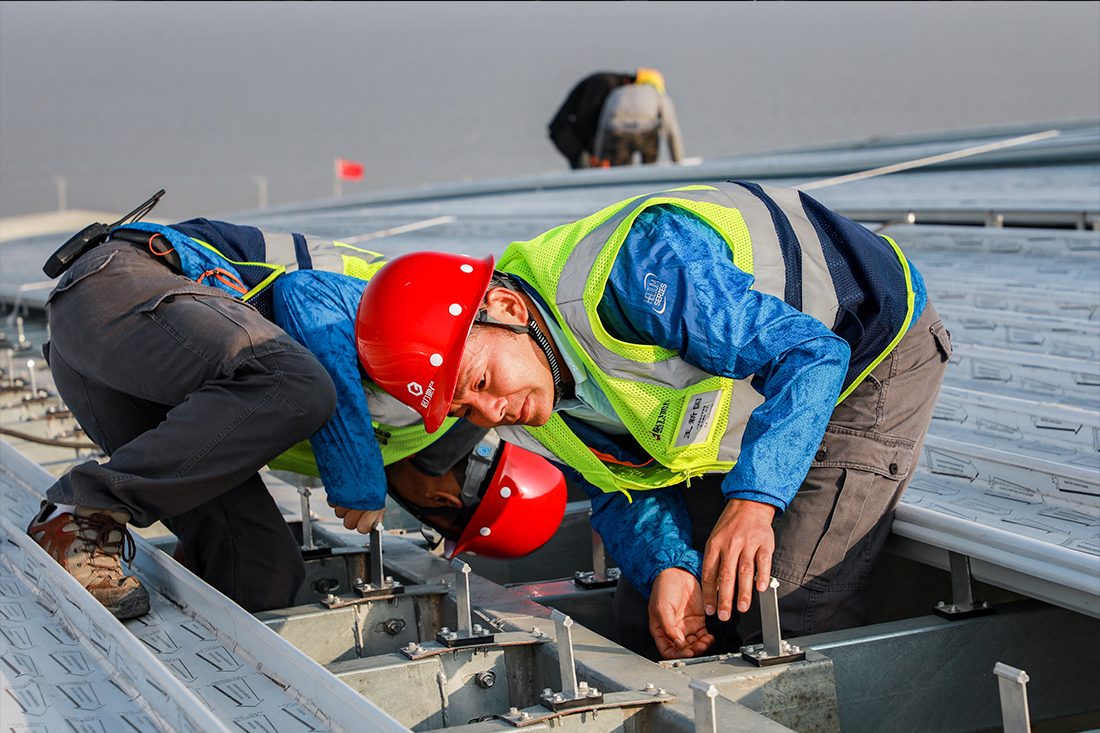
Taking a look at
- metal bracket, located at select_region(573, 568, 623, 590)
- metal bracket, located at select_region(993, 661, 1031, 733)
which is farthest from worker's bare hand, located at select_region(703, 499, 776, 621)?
metal bracket, located at select_region(573, 568, 623, 590)

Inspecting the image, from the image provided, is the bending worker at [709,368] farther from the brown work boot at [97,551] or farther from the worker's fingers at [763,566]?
the brown work boot at [97,551]

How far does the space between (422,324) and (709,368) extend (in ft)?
1.88

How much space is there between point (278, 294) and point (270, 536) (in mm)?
597

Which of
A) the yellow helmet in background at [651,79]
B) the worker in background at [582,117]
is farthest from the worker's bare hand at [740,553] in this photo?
the worker in background at [582,117]

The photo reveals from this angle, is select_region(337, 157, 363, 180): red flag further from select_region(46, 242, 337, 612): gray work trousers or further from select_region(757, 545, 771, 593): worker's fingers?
select_region(757, 545, 771, 593): worker's fingers

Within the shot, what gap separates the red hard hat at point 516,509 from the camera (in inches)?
108

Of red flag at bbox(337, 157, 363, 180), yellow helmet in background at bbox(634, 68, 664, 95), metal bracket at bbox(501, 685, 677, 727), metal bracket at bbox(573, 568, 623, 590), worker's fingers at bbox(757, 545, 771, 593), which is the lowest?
metal bracket at bbox(573, 568, 623, 590)

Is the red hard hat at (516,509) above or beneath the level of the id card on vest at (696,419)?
beneath

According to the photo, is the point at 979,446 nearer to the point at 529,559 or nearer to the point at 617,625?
the point at 617,625

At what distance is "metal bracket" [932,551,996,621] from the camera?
2090mm

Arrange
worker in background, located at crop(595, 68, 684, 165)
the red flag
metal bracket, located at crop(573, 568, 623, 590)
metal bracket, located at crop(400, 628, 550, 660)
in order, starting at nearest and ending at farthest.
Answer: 1. metal bracket, located at crop(400, 628, 550, 660)
2. metal bracket, located at crop(573, 568, 623, 590)
3. worker in background, located at crop(595, 68, 684, 165)
4. the red flag

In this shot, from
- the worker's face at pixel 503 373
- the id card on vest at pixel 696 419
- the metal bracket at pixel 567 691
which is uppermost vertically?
the worker's face at pixel 503 373

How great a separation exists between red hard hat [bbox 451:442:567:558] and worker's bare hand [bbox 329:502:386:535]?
0.31m

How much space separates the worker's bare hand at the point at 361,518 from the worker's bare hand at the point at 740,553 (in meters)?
0.96
